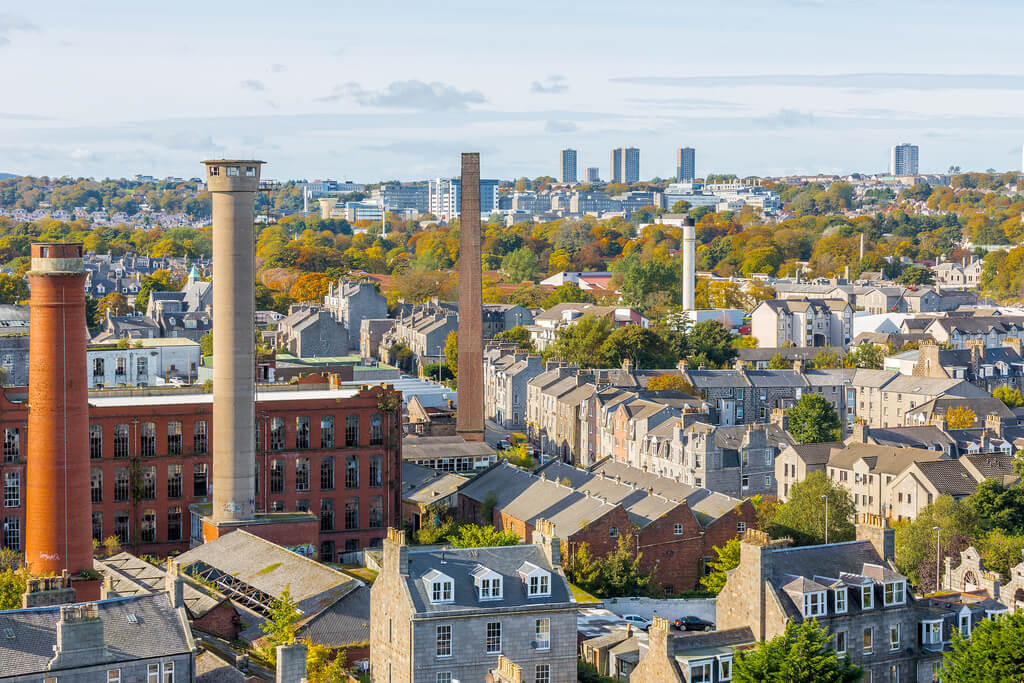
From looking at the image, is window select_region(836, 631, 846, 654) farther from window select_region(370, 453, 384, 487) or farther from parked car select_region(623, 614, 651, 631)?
window select_region(370, 453, 384, 487)

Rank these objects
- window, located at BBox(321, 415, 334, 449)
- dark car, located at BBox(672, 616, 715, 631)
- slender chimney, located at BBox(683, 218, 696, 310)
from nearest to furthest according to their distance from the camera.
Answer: dark car, located at BBox(672, 616, 715, 631) → window, located at BBox(321, 415, 334, 449) → slender chimney, located at BBox(683, 218, 696, 310)

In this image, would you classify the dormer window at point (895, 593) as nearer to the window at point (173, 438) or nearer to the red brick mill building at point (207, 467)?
the red brick mill building at point (207, 467)

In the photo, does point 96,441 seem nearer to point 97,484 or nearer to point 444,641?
point 97,484

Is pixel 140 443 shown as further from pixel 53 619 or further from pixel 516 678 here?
pixel 516 678

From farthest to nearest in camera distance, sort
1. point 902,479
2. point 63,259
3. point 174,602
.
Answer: point 902,479 < point 63,259 < point 174,602

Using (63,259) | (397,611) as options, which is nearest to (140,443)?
(63,259)

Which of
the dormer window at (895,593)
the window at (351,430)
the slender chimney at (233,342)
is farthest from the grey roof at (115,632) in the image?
the window at (351,430)

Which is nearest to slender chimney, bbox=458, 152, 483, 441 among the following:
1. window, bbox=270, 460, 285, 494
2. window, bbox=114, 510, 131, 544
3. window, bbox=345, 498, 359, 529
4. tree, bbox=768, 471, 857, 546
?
window, bbox=345, 498, 359, 529
